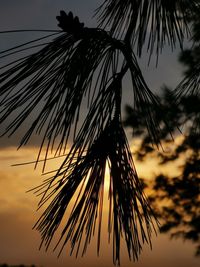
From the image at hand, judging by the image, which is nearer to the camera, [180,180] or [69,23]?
[69,23]

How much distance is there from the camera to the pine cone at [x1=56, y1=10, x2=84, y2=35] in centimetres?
106

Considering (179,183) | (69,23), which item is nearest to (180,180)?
(179,183)

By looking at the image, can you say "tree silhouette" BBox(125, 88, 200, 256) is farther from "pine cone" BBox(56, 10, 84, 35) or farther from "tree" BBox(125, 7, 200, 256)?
"pine cone" BBox(56, 10, 84, 35)

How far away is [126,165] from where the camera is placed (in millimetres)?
1340

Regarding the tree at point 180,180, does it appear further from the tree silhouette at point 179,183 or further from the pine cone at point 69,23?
the pine cone at point 69,23

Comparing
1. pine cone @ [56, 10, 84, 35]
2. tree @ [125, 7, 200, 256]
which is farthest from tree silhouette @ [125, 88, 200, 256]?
pine cone @ [56, 10, 84, 35]

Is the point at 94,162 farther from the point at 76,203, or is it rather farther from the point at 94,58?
the point at 94,58

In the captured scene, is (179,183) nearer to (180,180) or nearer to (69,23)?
(180,180)

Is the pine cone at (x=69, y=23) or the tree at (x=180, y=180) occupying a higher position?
the tree at (x=180, y=180)

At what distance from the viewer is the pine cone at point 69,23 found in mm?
1060

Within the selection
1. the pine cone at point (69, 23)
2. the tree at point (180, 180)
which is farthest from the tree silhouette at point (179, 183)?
the pine cone at point (69, 23)

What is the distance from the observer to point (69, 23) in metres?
1.09

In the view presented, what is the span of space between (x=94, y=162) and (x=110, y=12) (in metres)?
0.75

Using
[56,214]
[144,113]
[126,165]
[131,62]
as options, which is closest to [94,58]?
[131,62]
